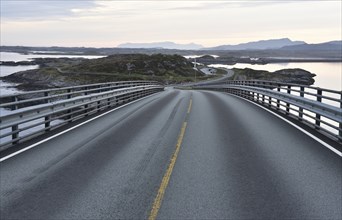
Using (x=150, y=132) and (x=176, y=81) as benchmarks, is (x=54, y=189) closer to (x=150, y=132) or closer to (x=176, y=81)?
(x=150, y=132)

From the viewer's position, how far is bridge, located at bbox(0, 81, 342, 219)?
6254mm

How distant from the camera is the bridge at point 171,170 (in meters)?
6.25

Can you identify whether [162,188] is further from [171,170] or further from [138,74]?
[138,74]

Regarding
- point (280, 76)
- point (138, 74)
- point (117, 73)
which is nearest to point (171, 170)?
point (138, 74)

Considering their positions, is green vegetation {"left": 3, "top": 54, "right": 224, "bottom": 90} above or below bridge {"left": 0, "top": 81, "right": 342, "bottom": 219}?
above

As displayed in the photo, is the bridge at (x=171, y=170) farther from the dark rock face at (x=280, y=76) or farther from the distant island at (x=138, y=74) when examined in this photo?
the dark rock face at (x=280, y=76)

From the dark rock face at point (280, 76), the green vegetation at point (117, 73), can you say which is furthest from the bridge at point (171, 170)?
the dark rock face at point (280, 76)

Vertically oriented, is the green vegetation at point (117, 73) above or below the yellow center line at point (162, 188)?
above

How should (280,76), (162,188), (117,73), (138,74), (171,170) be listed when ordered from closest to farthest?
(162,188)
(171,170)
(138,74)
(117,73)
(280,76)

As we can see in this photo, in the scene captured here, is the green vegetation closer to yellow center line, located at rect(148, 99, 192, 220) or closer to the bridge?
the bridge

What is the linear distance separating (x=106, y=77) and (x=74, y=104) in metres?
114

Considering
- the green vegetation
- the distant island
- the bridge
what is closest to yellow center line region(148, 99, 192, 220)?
the bridge

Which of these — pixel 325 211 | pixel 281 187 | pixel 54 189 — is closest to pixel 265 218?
pixel 325 211

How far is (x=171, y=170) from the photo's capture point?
27.4ft
